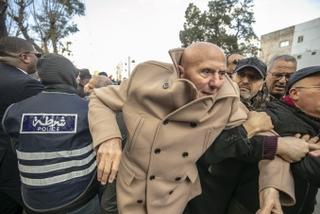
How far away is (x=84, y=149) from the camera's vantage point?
2186 millimetres

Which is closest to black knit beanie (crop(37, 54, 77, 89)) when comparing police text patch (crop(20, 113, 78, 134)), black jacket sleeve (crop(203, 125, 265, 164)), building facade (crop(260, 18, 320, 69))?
police text patch (crop(20, 113, 78, 134))

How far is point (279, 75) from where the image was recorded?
→ 290 cm

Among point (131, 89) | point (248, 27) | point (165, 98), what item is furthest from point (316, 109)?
point (248, 27)

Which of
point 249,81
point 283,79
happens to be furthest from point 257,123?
point 283,79

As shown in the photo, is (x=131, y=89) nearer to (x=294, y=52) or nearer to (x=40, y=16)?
(x=40, y=16)

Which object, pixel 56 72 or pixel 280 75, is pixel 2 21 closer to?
pixel 56 72

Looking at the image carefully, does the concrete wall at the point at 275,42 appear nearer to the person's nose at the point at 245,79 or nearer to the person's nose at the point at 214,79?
the person's nose at the point at 245,79

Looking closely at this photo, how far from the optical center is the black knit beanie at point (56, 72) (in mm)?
2271

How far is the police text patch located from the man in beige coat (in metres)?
0.38

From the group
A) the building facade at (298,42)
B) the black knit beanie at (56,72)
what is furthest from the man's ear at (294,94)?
the building facade at (298,42)

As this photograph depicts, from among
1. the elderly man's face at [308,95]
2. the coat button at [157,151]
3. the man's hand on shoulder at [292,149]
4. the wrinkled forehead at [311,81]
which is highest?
the wrinkled forehead at [311,81]

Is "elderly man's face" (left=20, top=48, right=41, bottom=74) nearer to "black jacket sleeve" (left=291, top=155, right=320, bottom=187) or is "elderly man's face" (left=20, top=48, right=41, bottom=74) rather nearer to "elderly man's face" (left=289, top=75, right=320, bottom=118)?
"elderly man's face" (left=289, top=75, right=320, bottom=118)

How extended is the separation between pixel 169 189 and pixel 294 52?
1253 inches

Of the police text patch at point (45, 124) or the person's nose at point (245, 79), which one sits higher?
the person's nose at point (245, 79)
